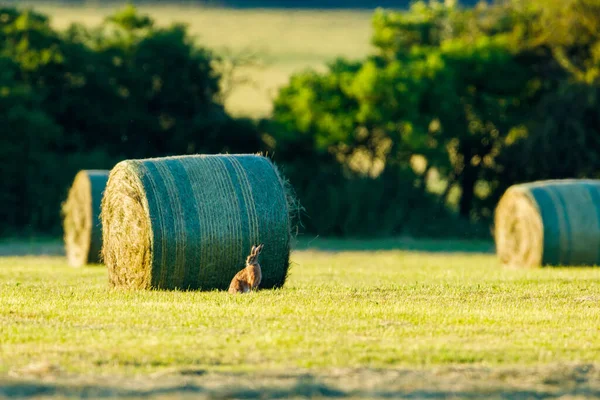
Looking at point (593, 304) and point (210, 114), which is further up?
point (210, 114)

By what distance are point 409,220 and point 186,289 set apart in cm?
2358

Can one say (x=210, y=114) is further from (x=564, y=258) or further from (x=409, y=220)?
(x=564, y=258)

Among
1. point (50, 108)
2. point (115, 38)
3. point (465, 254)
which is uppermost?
point (115, 38)

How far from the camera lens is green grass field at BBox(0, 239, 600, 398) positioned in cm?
904

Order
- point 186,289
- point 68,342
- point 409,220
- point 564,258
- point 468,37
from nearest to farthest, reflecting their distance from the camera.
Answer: point 68,342 < point 186,289 < point 564,258 < point 409,220 < point 468,37

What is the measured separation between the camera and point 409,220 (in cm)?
3850

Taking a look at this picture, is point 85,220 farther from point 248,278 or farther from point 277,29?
point 277,29

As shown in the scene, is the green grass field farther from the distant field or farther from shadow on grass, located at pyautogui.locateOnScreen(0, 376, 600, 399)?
the distant field

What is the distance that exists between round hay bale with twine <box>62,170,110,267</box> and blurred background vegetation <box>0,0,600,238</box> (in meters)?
10.1

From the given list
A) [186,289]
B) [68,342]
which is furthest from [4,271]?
[68,342]

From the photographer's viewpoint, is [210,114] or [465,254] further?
[210,114]

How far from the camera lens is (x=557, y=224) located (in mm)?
22953

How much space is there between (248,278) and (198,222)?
3.35 feet

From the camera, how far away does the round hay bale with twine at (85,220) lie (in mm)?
24141
